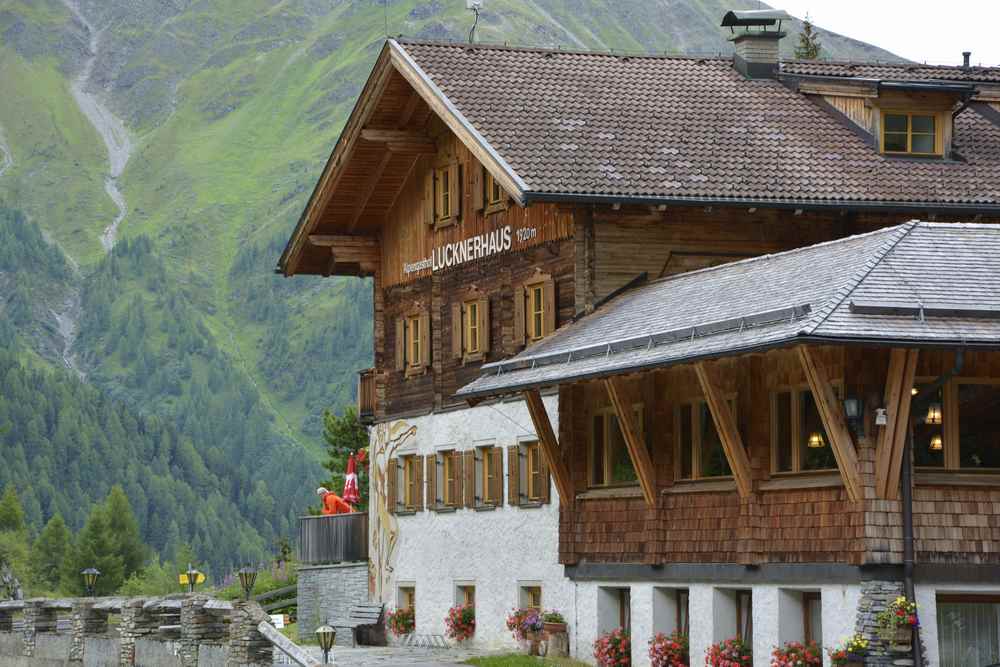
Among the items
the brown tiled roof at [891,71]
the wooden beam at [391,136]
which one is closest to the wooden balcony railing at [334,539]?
the wooden beam at [391,136]

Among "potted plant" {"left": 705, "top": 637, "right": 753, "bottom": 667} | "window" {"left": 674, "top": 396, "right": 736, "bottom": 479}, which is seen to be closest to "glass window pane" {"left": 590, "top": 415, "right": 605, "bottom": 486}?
"window" {"left": 674, "top": 396, "right": 736, "bottom": 479}

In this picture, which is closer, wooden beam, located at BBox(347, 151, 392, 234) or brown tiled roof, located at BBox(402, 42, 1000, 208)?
brown tiled roof, located at BBox(402, 42, 1000, 208)

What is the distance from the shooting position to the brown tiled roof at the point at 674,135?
32.1m

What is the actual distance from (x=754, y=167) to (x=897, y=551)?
394 inches

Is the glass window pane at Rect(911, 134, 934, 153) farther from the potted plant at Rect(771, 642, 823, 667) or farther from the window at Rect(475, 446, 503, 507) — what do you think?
the potted plant at Rect(771, 642, 823, 667)

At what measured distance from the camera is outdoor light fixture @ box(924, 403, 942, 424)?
24.9m

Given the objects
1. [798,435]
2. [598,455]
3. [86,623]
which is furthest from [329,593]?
[798,435]

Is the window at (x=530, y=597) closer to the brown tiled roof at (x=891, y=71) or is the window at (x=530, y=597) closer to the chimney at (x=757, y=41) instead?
the chimney at (x=757, y=41)

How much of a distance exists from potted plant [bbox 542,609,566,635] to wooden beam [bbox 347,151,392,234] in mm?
10807

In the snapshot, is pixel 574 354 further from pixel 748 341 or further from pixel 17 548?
pixel 17 548

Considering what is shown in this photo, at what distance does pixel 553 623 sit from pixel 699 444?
5.52m

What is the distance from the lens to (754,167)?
3278 cm

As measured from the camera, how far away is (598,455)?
1260 inches

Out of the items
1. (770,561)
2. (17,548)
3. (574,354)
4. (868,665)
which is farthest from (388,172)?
(17,548)
